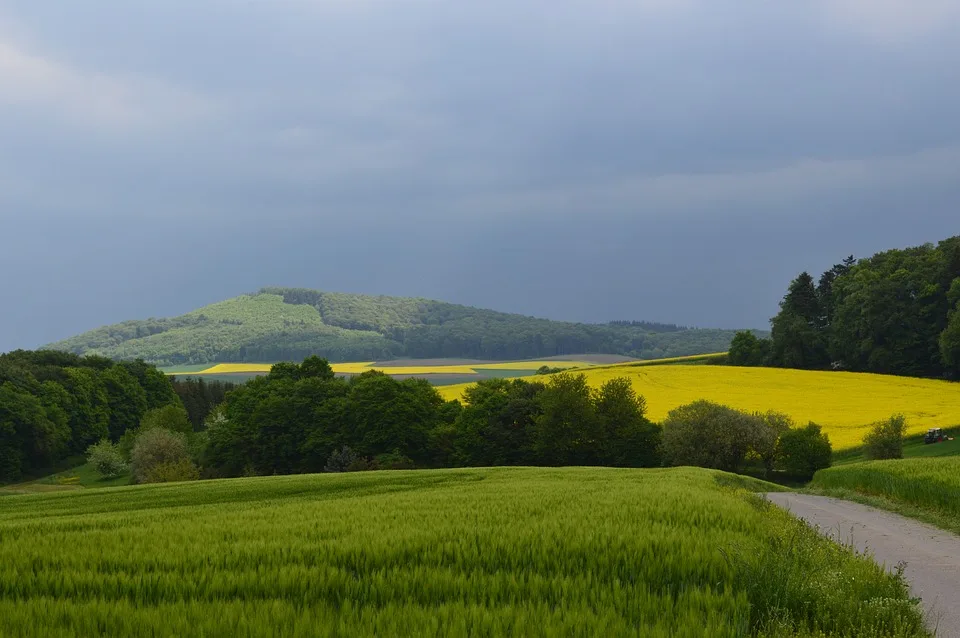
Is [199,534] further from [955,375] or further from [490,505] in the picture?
[955,375]

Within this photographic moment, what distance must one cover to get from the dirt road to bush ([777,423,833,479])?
32.5m

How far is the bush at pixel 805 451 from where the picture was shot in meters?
53.0

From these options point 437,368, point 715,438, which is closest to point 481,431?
point 715,438

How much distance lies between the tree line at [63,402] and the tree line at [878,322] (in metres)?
101

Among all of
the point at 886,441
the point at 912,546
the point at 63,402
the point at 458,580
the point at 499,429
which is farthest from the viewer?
the point at 63,402

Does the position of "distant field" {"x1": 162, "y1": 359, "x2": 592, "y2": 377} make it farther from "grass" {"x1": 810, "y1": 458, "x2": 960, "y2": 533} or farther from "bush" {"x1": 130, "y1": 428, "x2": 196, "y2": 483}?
"grass" {"x1": 810, "y1": 458, "x2": 960, "y2": 533}

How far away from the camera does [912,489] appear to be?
22094 mm

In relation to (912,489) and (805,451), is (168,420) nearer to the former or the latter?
(805,451)

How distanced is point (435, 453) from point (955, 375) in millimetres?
68877

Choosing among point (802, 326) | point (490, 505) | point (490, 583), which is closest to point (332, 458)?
point (490, 505)

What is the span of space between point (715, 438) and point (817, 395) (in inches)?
1007

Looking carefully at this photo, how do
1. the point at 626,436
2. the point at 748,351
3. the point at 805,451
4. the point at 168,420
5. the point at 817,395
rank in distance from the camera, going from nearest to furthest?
the point at 805,451 → the point at 626,436 → the point at 817,395 → the point at 168,420 → the point at 748,351

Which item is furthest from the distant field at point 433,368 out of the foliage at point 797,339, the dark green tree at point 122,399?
the foliage at point 797,339

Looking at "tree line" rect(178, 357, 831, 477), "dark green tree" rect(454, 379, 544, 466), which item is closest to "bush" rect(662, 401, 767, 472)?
"tree line" rect(178, 357, 831, 477)
